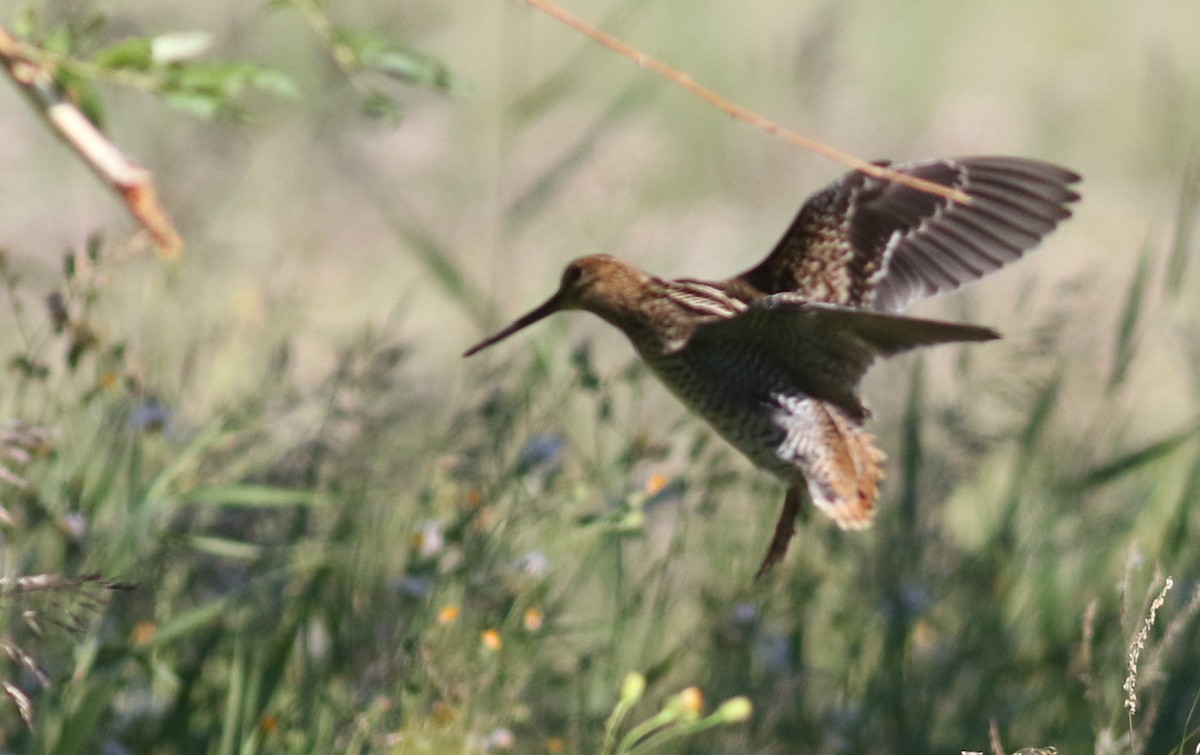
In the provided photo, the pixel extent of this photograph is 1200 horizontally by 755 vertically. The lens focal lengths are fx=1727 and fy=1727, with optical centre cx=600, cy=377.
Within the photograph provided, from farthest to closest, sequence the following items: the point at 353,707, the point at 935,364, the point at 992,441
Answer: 1. the point at 935,364
2. the point at 992,441
3. the point at 353,707

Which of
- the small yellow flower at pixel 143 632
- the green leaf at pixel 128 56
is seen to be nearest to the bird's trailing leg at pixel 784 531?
the small yellow flower at pixel 143 632

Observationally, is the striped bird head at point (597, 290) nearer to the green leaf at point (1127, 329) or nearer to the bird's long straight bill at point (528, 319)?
the bird's long straight bill at point (528, 319)

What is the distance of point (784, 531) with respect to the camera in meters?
2.71

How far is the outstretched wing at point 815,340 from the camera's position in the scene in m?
2.39

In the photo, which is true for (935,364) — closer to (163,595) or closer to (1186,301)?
(1186,301)

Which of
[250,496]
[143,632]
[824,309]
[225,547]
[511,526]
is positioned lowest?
[143,632]

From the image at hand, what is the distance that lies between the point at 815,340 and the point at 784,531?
12.8 inches

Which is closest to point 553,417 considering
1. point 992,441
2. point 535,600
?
point 535,600

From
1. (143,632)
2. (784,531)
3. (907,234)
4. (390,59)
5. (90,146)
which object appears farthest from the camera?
(907,234)

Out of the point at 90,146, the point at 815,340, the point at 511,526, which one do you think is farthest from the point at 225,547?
the point at 815,340

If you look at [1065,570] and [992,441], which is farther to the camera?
[1065,570]

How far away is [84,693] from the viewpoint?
263 centimetres

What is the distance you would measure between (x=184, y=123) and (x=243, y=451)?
3.82 m

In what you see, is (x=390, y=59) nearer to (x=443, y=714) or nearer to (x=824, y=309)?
(x=824, y=309)
